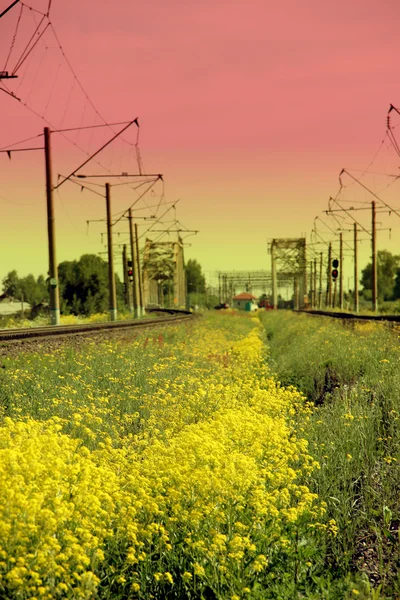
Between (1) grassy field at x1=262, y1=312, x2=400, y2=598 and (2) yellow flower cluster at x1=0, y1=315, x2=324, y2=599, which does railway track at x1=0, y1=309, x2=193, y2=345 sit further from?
(2) yellow flower cluster at x1=0, y1=315, x2=324, y2=599

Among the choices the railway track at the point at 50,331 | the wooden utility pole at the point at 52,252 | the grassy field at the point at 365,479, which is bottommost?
the grassy field at the point at 365,479

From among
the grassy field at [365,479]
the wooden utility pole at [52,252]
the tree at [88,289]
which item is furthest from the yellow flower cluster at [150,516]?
the tree at [88,289]

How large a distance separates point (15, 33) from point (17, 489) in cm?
1280

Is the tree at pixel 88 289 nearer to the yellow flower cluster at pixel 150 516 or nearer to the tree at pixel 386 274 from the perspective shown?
the tree at pixel 386 274

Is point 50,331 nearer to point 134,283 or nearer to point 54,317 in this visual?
point 54,317

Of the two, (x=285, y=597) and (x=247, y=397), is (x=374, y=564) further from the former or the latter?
(x=247, y=397)

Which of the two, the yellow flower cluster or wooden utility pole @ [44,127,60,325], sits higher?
wooden utility pole @ [44,127,60,325]

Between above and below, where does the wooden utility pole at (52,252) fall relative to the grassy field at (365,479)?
above

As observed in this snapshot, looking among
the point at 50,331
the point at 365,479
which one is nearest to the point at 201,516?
the point at 365,479

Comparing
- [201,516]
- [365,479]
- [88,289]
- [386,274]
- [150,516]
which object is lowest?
[365,479]

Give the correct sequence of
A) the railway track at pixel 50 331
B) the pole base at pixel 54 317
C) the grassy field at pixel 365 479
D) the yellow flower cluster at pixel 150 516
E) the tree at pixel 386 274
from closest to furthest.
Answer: the yellow flower cluster at pixel 150 516 < the grassy field at pixel 365 479 < the railway track at pixel 50 331 < the pole base at pixel 54 317 < the tree at pixel 386 274

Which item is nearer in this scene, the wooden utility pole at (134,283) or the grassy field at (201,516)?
the grassy field at (201,516)

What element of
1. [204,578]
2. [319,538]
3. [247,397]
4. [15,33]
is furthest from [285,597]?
[15,33]

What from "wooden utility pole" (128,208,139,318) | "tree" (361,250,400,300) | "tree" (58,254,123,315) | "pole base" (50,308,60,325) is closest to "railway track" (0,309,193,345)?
"pole base" (50,308,60,325)
